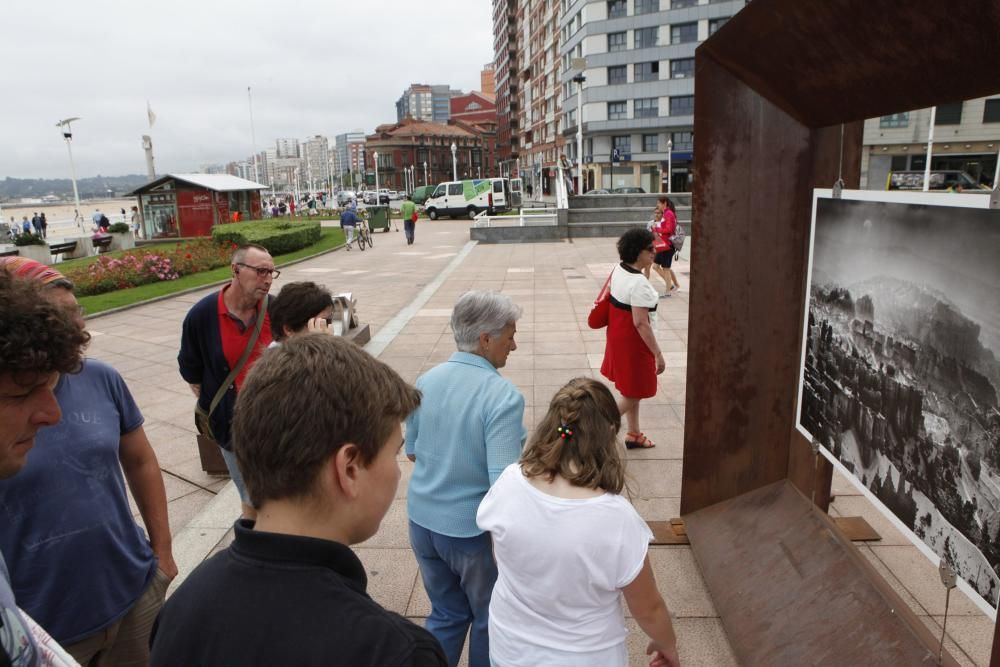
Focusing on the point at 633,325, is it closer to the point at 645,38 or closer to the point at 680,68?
the point at 680,68

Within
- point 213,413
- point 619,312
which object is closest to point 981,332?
point 619,312

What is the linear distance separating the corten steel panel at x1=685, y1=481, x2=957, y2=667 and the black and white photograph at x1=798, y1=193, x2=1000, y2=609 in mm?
457

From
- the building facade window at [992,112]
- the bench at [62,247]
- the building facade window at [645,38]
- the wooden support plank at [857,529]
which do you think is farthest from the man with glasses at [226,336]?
the building facade window at [645,38]

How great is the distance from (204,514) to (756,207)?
417cm

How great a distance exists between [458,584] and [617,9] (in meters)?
62.2

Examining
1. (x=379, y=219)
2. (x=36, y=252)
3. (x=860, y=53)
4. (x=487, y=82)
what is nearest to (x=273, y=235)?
(x=36, y=252)

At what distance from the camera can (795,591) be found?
3080 millimetres

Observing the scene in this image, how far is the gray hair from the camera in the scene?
104 inches

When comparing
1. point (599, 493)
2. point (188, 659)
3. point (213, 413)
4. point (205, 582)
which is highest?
point (205, 582)

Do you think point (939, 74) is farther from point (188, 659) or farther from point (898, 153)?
point (898, 153)

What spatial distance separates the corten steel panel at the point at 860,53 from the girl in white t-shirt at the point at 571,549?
151 centimetres

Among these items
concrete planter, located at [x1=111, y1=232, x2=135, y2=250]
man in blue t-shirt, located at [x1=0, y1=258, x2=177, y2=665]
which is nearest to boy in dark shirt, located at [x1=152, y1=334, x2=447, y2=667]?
man in blue t-shirt, located at [x1=0, y1=258, x2=177, y2=665]

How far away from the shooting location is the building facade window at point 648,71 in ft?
184

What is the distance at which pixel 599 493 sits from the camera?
1922mm
